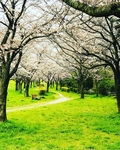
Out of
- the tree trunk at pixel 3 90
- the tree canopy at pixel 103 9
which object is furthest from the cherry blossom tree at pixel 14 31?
the tree canopy at pixel 103 9

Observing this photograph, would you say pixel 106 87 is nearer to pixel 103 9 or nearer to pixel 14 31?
pixel 14 31

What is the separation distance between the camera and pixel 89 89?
58.3 m

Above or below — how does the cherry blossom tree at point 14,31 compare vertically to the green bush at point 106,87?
above

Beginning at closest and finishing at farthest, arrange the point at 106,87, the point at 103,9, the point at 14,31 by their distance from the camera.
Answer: the point at 103,9
the point at 14,31
the point at 106,87

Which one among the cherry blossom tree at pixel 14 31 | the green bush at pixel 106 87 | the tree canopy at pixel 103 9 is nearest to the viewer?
the tree canopy at pixel 103 9

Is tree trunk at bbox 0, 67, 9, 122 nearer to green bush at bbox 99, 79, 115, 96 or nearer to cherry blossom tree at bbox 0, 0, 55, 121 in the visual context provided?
cherry blossom tree at bbox 0, 0, 55, 121

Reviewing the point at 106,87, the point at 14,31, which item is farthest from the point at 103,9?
the point at 106,87

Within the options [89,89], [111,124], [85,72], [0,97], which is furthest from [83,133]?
[89,89]

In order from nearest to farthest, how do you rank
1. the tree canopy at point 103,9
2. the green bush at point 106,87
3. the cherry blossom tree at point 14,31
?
the tree canopy at point 103,9, the cherry blossom tree at point 14,31, the green bush at point 106,87

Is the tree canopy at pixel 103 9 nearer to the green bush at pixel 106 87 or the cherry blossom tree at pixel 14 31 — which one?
the cherry blossom tree at pixel 14 31

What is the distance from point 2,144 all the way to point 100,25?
10.9 metres

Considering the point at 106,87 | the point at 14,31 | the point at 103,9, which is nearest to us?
the point at 103,9

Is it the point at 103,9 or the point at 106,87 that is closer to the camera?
the point at 103,9

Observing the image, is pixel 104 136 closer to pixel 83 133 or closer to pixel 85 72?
pixel 83 133
